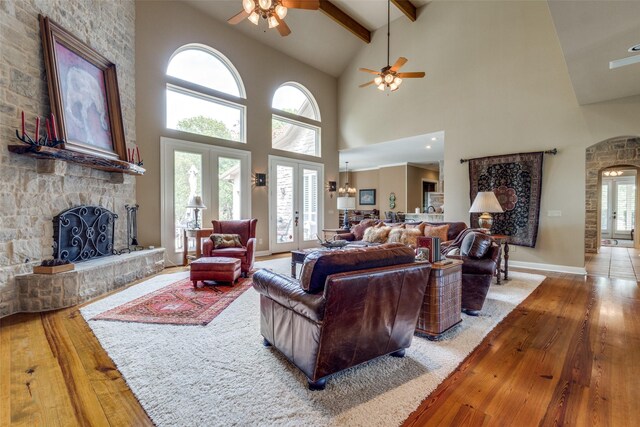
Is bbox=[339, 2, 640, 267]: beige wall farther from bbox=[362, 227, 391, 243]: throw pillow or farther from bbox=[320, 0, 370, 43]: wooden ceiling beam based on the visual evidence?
bbox=[362, 227, 391, 243]: throw pillow

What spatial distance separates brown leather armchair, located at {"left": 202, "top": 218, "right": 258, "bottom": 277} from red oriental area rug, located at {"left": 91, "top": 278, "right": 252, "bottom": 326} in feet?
1.75

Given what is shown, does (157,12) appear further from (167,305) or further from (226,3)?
(167,305)

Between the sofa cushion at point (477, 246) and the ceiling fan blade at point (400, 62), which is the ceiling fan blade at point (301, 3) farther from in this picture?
the sofa cushion at point (477, 246)

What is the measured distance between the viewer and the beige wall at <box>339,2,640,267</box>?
17.1 feet

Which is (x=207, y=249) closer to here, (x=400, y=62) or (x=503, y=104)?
(x=400, y=62)

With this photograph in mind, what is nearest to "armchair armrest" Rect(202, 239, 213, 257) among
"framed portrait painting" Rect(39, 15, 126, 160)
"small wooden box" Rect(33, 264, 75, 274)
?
→ "small wooden box" Rect(33, 264, 75, 274)

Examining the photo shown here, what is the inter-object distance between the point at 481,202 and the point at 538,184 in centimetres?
177

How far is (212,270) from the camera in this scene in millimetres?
4062

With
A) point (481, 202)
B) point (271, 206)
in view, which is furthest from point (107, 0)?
point (481, 202)

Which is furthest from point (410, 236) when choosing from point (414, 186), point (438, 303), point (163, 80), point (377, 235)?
point (414, 186)

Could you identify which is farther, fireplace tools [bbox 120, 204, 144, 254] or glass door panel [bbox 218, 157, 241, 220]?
glass door panel [bbox 218, 157, 241, 220]

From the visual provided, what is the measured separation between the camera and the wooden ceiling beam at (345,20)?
259 inches

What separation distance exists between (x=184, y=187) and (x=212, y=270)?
7.92 ft

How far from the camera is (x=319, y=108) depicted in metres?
8.36
